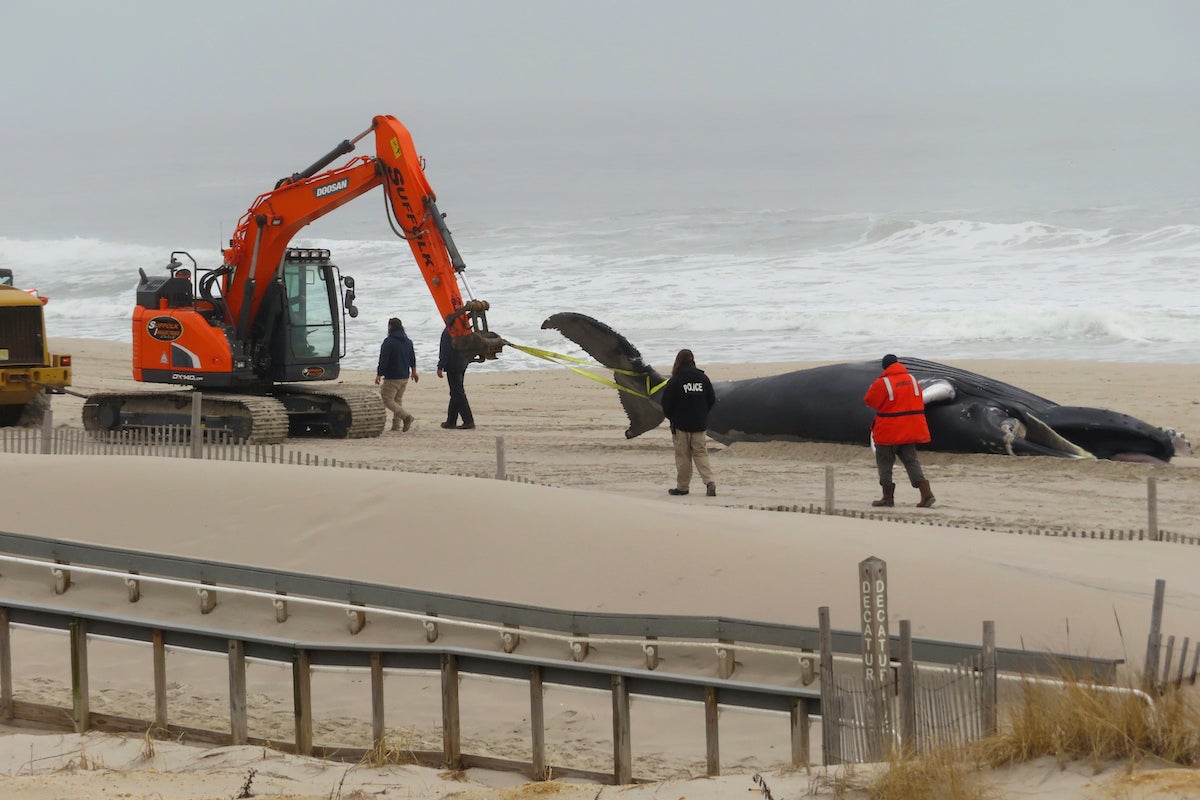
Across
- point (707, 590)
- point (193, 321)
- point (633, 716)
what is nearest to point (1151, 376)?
point (193, 321)

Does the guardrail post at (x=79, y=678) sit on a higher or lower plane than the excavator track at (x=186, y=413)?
lower

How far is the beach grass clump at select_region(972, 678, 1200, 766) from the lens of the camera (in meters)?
5.16

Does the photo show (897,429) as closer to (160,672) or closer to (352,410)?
(352,410)

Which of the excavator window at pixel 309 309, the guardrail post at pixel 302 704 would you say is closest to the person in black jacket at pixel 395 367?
the excavator window at pixel 309 309

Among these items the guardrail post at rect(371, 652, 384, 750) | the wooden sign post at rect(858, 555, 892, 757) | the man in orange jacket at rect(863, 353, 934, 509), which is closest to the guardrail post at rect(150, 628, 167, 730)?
the guardrail post at rect(371, 652, 384, 750)

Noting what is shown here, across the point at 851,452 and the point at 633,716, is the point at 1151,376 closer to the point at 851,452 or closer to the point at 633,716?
the point at 851,452

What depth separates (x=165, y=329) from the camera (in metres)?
19.2

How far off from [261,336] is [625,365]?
5.07 m

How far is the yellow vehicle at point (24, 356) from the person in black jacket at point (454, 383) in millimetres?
5324

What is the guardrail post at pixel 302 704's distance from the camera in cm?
740

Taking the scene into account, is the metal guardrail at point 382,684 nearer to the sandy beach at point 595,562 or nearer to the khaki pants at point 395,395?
the sandy beach at point 595,562

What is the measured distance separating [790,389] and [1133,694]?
1272cm

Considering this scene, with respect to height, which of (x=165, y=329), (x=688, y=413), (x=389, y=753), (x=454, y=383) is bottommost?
(x=389, y=753)

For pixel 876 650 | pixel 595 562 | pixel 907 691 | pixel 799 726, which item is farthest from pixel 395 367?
pixel 907 691
